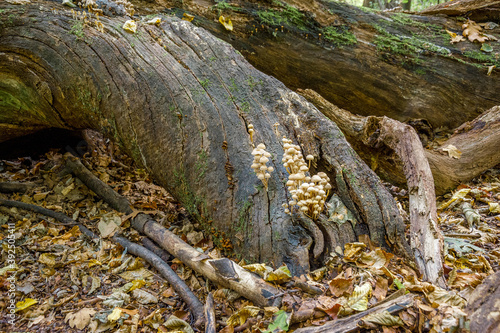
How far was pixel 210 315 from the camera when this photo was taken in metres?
2.31

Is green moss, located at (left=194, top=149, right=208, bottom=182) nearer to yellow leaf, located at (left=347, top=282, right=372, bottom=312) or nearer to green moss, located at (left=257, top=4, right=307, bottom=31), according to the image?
yellow leaf, located at (left=347, top=282, right=372, bottom=312)

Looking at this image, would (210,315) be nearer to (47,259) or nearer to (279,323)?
(279,323)

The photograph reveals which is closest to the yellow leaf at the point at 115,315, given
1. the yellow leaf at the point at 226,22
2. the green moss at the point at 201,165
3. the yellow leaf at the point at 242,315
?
the yellow leaf at the point at 242,315

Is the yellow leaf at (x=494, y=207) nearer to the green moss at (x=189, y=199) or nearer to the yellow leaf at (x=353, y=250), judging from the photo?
the yellow leaf at (x=353, y=250)

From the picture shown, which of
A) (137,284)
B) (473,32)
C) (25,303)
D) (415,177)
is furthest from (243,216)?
(473,32)

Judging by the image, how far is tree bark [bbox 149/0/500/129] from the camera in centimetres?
581

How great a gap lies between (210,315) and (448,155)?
13.7 ft

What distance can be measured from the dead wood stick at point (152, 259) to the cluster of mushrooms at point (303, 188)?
42.3 inches

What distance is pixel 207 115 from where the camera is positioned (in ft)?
11.4

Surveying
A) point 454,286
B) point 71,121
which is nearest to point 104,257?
point 71,121

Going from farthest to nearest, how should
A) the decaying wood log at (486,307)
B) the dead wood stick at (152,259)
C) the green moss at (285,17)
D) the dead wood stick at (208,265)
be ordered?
1. the green moss at (285,17)
2. the dead wood stick at (152,259)
3. the dead wood stick at (208,265)
4. the decaying wood log at (486,307)

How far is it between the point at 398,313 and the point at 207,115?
254 cm

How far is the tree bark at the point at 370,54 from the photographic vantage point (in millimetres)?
5809

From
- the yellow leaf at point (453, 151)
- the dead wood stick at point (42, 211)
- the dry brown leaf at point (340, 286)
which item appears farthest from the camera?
the yellow leaf at point (453, 151)
